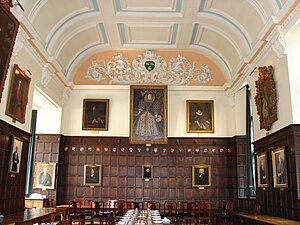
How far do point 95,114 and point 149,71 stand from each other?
3363 millimetres

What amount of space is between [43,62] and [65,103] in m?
3.97

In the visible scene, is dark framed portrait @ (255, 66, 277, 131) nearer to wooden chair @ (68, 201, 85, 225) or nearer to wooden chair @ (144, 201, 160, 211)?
wooden chair @ (144, 201, 160, 211)

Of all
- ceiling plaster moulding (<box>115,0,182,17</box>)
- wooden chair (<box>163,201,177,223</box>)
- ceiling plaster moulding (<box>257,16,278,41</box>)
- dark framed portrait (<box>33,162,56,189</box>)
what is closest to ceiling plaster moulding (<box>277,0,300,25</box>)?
ceiling plaster moulding (<box>257,16,278,41</box>)

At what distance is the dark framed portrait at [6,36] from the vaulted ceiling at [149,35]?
2134 mm

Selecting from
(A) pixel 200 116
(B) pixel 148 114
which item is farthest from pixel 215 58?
(B) pixel 148 114

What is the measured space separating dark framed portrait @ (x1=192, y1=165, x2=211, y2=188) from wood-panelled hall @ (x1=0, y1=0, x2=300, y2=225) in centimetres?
5

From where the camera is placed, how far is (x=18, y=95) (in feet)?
34.6

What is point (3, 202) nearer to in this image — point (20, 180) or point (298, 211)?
point (20, 180)

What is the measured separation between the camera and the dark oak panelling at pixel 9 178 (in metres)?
9.58

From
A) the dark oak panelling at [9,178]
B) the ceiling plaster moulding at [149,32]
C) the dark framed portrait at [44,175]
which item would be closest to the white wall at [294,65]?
the ceiling plaster moulding at [149,32]

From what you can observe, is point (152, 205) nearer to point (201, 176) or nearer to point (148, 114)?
point (201, 176)

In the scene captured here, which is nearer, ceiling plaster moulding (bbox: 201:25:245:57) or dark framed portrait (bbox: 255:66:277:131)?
dark framed portrait (bbox: 255:66:277:131)

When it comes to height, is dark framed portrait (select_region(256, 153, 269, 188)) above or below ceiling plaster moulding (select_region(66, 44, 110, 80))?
below

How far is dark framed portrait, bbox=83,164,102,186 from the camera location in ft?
51.7
